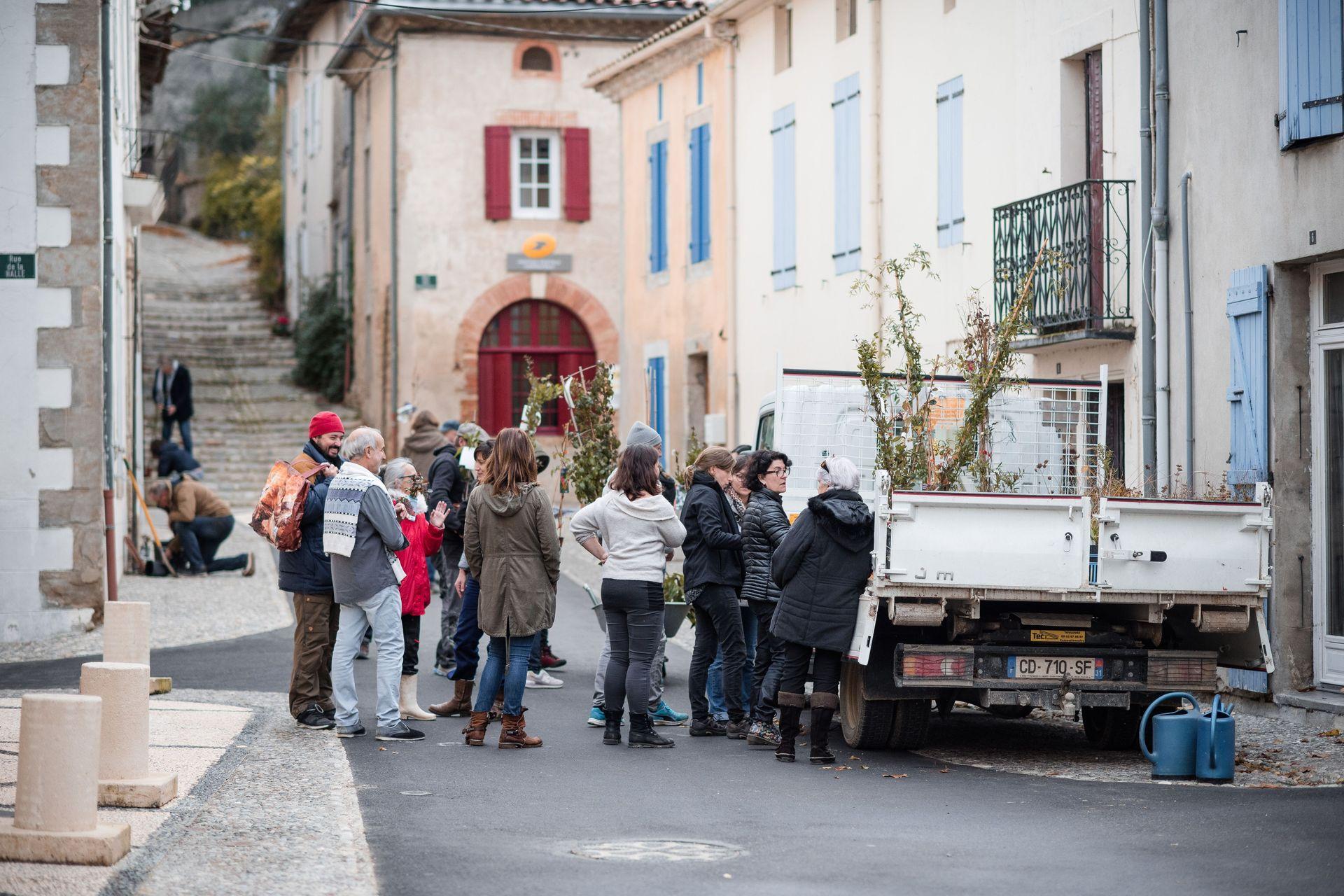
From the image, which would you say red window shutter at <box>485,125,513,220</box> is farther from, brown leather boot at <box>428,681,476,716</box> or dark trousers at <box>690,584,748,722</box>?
dark trousers at <box>690,584,748,722</box>

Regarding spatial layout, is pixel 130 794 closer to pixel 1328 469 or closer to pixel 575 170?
pixel 1328 469

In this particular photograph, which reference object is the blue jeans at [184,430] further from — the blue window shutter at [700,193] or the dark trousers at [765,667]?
the dark trousers at [765,667]

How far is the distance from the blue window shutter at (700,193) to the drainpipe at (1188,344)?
38.9 feet

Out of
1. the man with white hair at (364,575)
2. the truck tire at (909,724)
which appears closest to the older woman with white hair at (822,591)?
the truck tire at (909,724)

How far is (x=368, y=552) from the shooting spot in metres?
10.0

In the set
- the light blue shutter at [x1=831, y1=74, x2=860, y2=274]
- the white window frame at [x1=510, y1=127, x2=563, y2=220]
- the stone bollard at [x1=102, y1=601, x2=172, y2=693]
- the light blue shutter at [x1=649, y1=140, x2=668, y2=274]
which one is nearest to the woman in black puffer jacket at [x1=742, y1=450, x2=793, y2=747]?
the stone bollard at [x1=102, y1=601, x2=172, y2=693]

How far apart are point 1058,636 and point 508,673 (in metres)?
2.92

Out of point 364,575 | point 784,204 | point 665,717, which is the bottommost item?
point 665,717

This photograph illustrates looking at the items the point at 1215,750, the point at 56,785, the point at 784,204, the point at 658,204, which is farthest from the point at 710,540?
the point at 658,204

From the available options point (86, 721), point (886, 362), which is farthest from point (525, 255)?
point (86, 721)

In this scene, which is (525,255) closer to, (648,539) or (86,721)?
(648,539)

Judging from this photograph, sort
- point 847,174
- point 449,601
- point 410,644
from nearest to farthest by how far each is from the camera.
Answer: point 410,644, point 449,601, point 847,174

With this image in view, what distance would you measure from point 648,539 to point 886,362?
918cm

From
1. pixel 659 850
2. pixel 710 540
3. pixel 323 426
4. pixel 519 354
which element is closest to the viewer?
pixel 659 850
